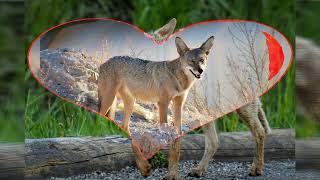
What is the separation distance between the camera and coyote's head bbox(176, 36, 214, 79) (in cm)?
307

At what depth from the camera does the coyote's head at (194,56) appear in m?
3.07

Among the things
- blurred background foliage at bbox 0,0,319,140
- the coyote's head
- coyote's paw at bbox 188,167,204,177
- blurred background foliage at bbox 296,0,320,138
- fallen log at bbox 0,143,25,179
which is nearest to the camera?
blurred background foliage at bbox 296,0,320,138

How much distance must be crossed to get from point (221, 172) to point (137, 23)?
4.34 ft

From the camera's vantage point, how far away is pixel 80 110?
4.14 meters

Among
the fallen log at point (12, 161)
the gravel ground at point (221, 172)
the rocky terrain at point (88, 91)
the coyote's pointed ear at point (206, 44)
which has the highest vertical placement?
the coyote's pointed ear at point (206, 44)

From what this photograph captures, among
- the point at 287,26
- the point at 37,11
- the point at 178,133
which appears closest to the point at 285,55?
the point at 178,133

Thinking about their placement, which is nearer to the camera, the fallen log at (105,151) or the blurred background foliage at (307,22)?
the blurred background foliage at (307,22)

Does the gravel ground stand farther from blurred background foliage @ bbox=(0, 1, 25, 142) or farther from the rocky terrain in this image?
blurred background foliage @ bbox=(0, 1, 25, 142)

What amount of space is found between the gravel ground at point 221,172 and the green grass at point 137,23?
1.23 ft

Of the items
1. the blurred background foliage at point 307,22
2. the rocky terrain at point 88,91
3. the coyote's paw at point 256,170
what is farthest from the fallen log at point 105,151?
the blurred background foliage at point 307,22

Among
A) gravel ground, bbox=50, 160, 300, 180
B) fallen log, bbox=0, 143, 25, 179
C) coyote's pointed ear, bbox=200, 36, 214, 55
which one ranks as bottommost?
gravel ground, bbox=50, 160, 300, 180

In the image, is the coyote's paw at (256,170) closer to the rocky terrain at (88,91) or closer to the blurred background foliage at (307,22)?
the rocky terrain at (88,91)

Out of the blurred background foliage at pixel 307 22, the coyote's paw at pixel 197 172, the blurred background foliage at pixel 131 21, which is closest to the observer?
the blurred background foliage at pixel 307 22

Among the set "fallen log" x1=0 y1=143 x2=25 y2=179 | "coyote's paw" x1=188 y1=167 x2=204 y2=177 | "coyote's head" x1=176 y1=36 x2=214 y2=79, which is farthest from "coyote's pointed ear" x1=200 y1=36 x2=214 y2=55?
"fallen log" x1=0 y1=143 x2=25 y2=179
